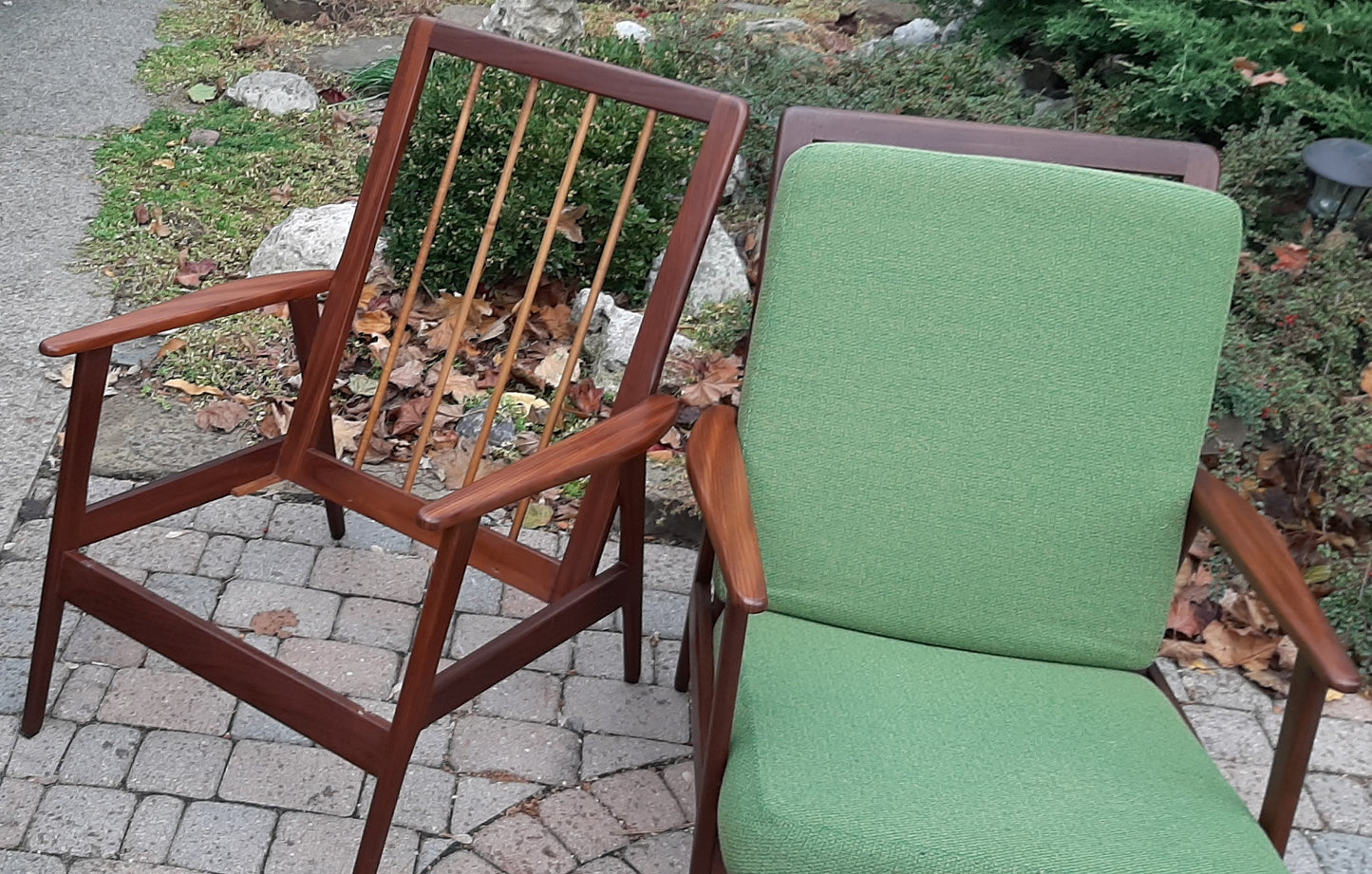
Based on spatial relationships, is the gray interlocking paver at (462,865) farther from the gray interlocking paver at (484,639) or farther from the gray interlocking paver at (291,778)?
the gray interlocking paver at (484,639)

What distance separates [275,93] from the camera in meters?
5.03

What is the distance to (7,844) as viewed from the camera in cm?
204

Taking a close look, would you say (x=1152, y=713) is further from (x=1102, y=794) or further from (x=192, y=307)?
(x=192, y=307)

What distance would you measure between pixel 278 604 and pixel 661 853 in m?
1.02

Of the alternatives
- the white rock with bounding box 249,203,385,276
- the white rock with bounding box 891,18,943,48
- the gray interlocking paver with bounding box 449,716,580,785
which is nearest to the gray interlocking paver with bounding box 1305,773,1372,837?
the gray interlocking paver with bounding box 449,716,580,785

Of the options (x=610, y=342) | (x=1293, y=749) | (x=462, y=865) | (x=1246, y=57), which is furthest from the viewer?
(x=1246, y=57)

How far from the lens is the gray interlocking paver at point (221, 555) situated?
271 cm

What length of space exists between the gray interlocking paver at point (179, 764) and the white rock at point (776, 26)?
4520mm

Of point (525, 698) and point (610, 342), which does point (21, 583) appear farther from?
point (610, 342)

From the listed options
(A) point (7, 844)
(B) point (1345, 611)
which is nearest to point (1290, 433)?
(B) point (1345, 611)

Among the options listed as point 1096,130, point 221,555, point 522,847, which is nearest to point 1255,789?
point 522,847

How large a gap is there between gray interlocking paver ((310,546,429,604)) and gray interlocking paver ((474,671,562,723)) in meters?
0.33

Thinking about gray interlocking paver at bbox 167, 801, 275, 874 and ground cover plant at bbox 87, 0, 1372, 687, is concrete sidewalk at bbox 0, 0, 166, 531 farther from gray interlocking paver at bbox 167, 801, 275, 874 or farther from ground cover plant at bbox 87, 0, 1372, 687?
gray interlocking paver at bbox 167, 801, 275, 874

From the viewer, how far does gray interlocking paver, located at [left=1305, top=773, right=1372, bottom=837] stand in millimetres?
2365
